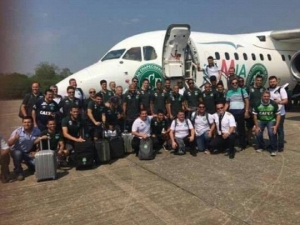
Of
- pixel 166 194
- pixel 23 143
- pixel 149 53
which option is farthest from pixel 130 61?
pixel 166 194

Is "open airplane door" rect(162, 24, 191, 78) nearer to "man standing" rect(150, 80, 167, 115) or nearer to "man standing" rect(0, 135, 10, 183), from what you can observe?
"man standing" rect(150, 80, 167, 115)

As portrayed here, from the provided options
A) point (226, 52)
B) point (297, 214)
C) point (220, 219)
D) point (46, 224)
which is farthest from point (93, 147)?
point (226, 52)

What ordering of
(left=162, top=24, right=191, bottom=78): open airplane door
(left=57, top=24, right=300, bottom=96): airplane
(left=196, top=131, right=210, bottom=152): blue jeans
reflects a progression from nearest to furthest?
(left=196, top=131, right=210, bottom=152): blue jeans → (left=57, top=24, right=300, bottom=96): airplane → (left=162, top=24, right=191, bottom=78): open airplane door

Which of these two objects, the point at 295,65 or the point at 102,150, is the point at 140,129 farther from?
the point at 295,65

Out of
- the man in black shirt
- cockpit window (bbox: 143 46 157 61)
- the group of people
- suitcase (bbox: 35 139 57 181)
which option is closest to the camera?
suitcase (bbox: 35 139 57 181)

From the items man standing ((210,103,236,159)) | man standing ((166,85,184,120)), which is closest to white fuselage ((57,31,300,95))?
man standing ((166,85,184,120))

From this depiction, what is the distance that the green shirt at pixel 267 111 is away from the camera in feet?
23.8

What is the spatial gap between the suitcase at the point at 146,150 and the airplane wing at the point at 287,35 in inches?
Answer: 409

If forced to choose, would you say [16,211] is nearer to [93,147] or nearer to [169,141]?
[93,147]

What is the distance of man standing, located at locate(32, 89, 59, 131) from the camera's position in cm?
713

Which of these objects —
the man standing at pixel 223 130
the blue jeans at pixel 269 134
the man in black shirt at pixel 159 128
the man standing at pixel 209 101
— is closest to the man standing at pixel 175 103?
the man in black shirt at pixel 159 128

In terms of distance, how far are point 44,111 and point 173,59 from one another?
5.13m

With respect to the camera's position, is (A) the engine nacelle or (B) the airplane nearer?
(B) the airplane

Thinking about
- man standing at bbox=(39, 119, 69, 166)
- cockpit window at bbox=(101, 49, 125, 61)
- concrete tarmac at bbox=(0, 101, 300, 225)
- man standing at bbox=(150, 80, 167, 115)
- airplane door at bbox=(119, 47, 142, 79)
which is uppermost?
cockpit window at bbox=(101, 49, 125, 61)
